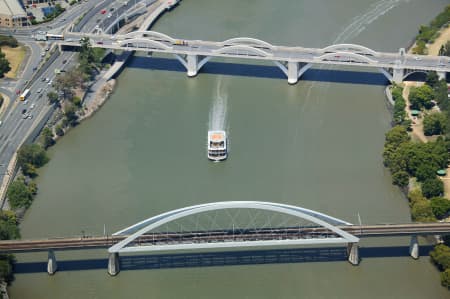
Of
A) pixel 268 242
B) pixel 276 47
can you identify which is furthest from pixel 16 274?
pixel 276 47

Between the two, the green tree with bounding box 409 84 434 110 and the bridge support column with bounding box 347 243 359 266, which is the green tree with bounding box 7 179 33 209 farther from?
the green tree with bounding box 409 84 434 110

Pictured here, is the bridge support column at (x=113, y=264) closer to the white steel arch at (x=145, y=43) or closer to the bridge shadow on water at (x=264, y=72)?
the bridge shadow on water at (x=264, y=72)

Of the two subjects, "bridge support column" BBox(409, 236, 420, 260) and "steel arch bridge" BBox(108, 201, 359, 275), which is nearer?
"steel arch bridge" BBox(108, 201, 359, 275)

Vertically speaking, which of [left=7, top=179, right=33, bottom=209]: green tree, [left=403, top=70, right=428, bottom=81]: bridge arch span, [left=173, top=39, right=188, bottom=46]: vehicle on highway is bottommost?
[left=7, top=179, right=33, bottom=209]: green tree

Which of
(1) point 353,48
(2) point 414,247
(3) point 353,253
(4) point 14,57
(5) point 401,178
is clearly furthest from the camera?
(4) point 14,57

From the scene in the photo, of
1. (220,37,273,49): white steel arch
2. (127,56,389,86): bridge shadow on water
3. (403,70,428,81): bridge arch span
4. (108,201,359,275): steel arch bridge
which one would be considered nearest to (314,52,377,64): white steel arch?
(127,56,389,86): bridge shadow on water

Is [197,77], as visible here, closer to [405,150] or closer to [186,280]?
[405,150]

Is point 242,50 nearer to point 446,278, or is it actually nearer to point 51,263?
point 51,263

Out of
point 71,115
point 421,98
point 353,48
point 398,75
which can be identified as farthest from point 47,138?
point 398,75
